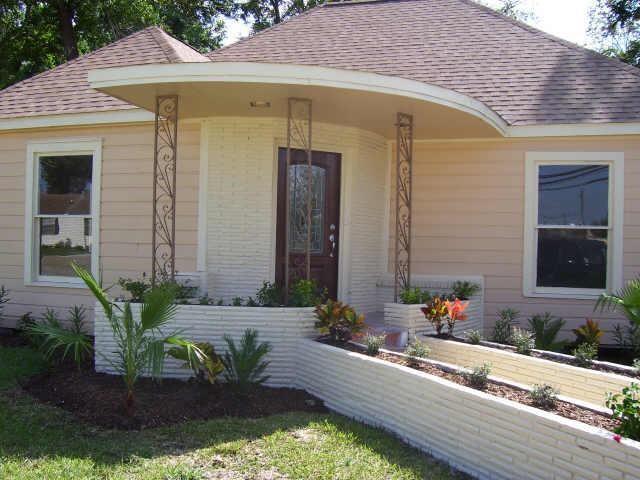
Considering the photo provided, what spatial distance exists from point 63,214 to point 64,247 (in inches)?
20.0

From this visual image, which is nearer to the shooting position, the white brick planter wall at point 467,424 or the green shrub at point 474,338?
the white brick planter wall at point 467,424

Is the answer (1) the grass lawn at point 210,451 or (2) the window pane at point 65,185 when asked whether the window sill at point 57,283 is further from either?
(1) the grass lawn at point 210,451

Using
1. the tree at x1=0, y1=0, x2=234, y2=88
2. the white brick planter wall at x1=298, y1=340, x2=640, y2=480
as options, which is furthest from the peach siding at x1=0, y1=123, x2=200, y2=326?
the tree at x1=0, y1=0, x2=234, y2=88

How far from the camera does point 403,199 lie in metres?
8.15

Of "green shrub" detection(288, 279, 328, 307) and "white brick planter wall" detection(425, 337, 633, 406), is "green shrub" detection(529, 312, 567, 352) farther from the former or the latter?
"green shrub" detection(288, 279, 328, 307)

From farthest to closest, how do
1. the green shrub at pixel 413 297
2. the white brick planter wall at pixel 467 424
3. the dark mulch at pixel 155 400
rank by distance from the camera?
the green shrub at pixel 413 297
the dark mulch at pixel 155 400
the white brick planter wall at pixel 467 424

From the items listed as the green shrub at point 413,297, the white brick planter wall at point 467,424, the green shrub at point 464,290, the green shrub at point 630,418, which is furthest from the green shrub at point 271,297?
the green shrub at point 630,418

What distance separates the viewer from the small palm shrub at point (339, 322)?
6.25m

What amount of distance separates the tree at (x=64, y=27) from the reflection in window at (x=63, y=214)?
488 inches

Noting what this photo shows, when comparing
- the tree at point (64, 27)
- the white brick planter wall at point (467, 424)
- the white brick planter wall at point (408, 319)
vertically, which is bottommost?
the white brick planter wall at point (467, 424)

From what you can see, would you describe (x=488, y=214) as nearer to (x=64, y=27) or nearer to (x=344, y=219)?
(x=344, y=219)

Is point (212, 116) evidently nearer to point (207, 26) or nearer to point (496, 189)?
point (496, 189)

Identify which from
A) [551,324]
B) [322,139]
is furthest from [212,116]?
[551,324]

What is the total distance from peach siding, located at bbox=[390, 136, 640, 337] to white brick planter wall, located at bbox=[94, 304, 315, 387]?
3.15 metres
